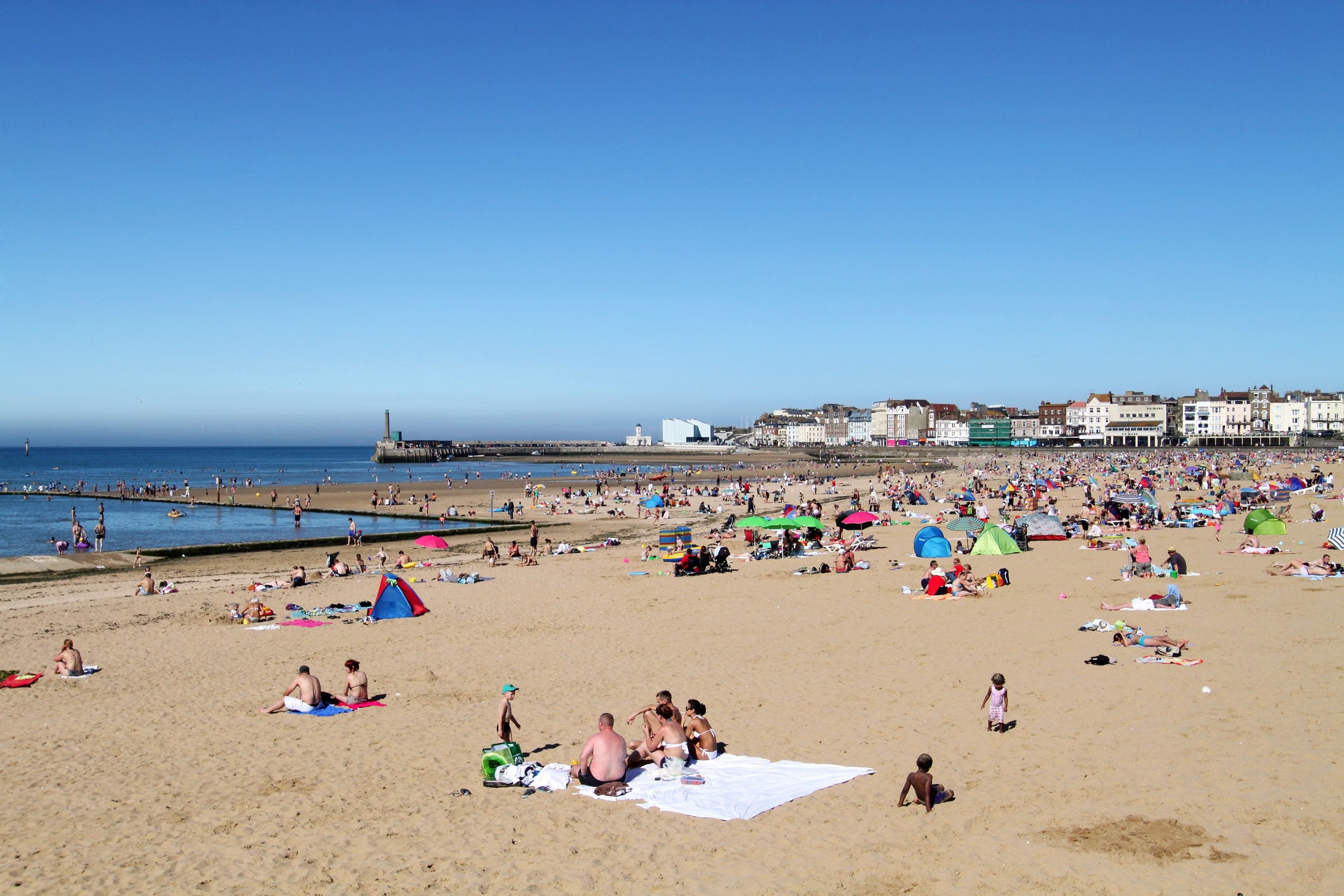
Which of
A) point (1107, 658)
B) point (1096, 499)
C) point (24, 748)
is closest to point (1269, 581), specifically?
point (1107, 658)

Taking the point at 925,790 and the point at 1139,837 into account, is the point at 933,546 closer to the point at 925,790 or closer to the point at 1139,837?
the point at 925,790

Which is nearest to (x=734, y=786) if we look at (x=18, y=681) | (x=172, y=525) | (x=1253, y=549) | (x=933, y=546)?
(x=18, y=681)

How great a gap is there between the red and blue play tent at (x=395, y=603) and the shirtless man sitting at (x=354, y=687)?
17.3 feet

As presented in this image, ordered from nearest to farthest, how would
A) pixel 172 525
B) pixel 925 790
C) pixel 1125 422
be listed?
pixel 925 790 < pixel 172 525 < pixel 1125 422

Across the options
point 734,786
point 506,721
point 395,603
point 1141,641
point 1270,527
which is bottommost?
point 395,603

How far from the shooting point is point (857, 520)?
78.1 ft

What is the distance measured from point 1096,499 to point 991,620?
24.6 meters

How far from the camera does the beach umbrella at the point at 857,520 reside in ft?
77.6

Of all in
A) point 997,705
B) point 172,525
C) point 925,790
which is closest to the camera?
point 925,790

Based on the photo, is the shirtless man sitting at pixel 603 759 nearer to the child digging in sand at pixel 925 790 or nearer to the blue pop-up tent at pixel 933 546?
the child digging in sand at pixel 925 790

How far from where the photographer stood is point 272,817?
6992 mm

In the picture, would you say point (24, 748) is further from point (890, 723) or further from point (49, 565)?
point (49, 565)

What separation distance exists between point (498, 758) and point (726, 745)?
2163mm

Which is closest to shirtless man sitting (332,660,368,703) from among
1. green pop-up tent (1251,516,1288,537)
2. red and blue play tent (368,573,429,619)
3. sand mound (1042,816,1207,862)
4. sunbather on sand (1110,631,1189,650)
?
red and blue play tent (368,573,429,619)
